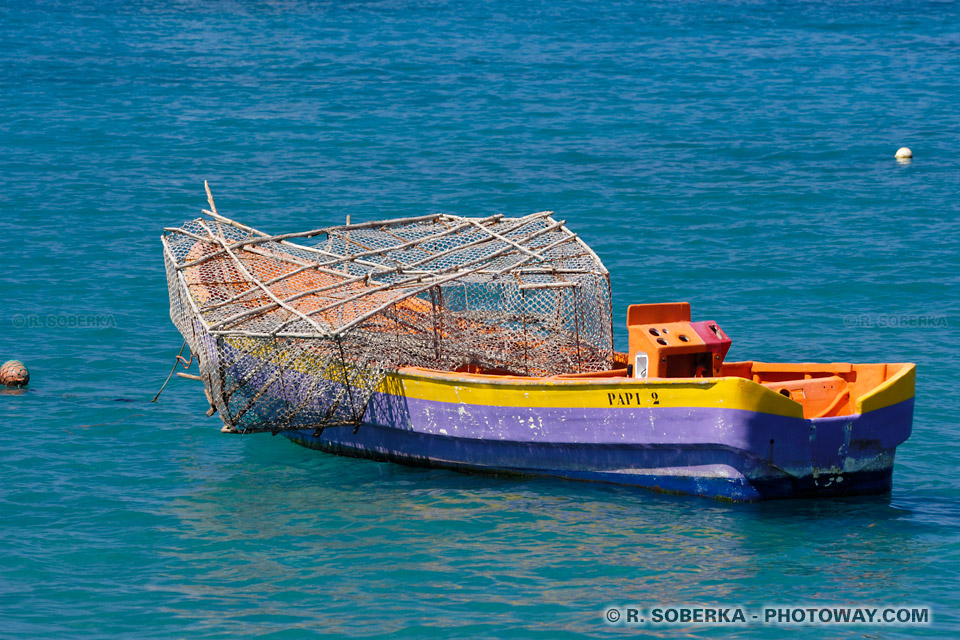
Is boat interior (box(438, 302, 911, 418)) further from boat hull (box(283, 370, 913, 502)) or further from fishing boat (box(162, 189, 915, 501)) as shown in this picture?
boat hull (box(283, 370, 913, 502))

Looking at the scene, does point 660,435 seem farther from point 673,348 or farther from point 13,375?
point 13,375

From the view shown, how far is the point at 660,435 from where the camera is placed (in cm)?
1560

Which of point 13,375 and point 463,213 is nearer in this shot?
point 13,375

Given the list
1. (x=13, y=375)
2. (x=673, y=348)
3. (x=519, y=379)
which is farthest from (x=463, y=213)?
(x=519, y=379)

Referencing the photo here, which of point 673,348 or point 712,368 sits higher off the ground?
point 673,348

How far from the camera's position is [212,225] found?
2216 cm

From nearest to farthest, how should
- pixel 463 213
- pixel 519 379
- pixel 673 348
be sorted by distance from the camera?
pixel 519 379, pixel 673 348, pixel 463 213

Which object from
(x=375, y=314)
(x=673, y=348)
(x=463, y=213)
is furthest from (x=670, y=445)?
(x=463, y=213)

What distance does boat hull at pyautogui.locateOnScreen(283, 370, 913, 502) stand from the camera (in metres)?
15.1

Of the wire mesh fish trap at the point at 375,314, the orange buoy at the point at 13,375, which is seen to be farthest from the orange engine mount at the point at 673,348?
the orange buoy at the point at 13,375

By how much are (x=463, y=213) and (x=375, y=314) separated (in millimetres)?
14847

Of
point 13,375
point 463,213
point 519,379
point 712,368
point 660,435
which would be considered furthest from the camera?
point 463,213

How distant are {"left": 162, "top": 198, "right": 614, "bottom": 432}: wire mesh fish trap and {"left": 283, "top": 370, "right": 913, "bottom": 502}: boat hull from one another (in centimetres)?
85

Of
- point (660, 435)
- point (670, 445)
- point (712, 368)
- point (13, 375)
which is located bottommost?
point (670, 445)
